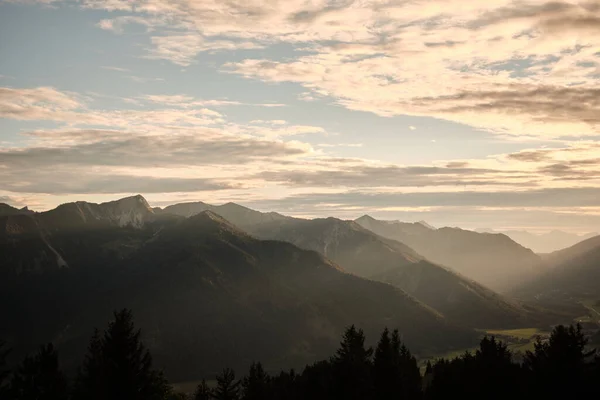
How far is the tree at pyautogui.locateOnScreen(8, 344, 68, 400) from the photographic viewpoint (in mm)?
65688

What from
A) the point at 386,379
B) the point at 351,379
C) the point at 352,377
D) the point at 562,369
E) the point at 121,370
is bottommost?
the point at 386,379

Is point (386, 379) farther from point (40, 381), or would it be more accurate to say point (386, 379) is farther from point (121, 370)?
point (40, 381)

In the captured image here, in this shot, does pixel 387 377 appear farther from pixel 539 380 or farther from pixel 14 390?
pixel 14 390

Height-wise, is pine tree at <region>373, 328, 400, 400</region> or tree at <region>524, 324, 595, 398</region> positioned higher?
tree at <region>524, 324, 595, 398</region>

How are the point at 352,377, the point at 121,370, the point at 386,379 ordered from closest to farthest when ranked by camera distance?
1. the point at 121,370
2. the point at 352,377
3. the point at 386,379

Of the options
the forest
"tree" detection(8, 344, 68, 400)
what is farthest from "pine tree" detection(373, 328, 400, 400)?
"tree" detection(8, 344, 68, 400)

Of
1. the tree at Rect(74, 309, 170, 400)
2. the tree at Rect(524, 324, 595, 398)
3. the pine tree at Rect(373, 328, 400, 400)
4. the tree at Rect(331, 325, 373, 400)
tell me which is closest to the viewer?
the tree at Rect(74, 309, 170, 400)

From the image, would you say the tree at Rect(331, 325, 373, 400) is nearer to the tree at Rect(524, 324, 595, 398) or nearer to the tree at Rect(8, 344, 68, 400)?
the tree at Rect(524, 324, 595, 398)

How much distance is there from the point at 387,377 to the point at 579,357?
83.4 ft

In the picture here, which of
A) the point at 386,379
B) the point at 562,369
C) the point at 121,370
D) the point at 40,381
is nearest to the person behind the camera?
the point at 121,370

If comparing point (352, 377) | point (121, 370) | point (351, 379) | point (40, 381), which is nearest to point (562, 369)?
point (352, 377)

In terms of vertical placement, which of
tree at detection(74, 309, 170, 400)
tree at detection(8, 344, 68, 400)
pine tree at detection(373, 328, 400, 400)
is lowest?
pine tree at detection(373, 328, 400, 400)

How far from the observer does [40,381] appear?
6706cm

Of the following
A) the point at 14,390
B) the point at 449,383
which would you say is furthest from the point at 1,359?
the point at 449,383
